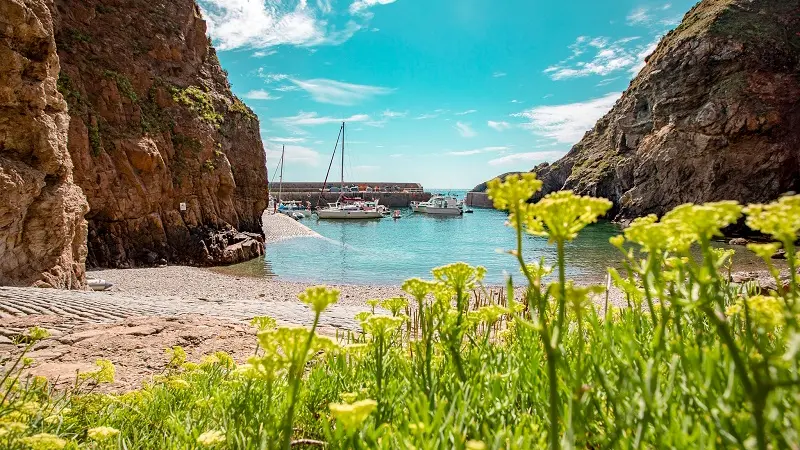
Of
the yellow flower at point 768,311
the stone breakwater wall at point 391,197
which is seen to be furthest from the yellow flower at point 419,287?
the stone breakwater wall at point 391,197

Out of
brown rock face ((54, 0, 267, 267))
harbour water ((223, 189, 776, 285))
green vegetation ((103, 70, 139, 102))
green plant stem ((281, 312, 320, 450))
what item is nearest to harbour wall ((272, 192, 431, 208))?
harbour water ((223, 189, 776, 285))

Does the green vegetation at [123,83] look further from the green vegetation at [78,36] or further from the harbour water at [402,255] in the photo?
the harbour water at [402,255]

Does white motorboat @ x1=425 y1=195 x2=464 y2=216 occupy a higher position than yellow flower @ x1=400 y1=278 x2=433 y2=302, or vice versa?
yellow flower @ x1=400 y1=278 x2=433 y2=302

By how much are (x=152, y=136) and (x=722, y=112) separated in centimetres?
4662

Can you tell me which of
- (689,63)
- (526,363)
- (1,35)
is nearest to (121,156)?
(1,35)

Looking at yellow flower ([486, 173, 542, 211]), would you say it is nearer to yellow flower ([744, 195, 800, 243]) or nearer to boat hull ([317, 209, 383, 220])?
yellow flower ([744, 195, 800, 243])

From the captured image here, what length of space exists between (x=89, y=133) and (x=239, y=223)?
33.9ft

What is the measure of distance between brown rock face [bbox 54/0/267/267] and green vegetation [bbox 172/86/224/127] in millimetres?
73

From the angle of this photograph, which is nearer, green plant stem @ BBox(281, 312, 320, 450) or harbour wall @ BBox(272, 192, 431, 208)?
green plant stem @ BBox(281, 312, 320, 450)

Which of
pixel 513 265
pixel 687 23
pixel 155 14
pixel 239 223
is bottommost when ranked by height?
pixel 513 265

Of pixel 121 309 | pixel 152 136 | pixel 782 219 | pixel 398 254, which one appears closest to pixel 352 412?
pixel 782 219

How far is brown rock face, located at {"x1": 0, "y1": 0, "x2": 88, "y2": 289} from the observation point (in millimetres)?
10023

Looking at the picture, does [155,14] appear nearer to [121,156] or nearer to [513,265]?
[121,156]

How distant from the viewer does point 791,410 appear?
3.18 ft
